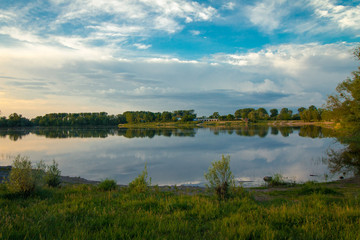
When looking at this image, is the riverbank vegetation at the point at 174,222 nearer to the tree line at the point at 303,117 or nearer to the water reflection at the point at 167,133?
the tree line at the point at 303,117

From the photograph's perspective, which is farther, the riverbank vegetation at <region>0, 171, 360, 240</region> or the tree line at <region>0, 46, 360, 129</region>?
the tree line at <region>0, 46, 360, 129</region>

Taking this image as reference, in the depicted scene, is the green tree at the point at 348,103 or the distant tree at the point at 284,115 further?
the distant tree at the point at 284,115

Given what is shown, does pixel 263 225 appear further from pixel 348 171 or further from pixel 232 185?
pixel 348 171

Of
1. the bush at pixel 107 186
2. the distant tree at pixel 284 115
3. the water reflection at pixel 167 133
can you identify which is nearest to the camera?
the bush at pixel 107 186

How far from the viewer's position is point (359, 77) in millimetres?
29234

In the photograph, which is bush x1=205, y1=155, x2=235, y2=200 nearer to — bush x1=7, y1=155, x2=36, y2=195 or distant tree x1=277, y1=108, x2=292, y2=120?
bush x1=7, y1=155, x2=36, y2=195

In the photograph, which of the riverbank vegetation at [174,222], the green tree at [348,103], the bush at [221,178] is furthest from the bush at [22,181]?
the green tree at [348,103]

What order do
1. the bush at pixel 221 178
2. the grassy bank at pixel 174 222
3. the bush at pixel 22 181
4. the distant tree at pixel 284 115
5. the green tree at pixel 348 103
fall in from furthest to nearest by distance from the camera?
the distant tree at pixel 284 115, the green tree at pixel 348 103, the bush at pixel 221 178, the bush at pixel 22 181, the grassy bank at pixel 174 222

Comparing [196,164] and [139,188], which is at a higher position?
[139,188]

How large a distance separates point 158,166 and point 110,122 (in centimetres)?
17357

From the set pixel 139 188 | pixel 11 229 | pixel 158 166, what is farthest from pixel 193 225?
pixel 158 166

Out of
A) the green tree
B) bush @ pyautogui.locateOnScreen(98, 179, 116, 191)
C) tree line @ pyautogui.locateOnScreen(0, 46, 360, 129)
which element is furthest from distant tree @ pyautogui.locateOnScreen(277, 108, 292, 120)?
bush @ pyautogui.locateOnScreen(98, 179, 116, 191)

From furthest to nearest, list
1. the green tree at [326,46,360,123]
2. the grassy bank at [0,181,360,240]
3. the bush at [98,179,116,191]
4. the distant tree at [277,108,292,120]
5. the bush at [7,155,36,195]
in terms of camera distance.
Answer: the distant tree at [277,108,292,120]
the green tree at [326,46,360,123]
the bush at [98,179,116,191]
the bush at [7,155,36,195]
the grassy bank at [0,181,360,240]

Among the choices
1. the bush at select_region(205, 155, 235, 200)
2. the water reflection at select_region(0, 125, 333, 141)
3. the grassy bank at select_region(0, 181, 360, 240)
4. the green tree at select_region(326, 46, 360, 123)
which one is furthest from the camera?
the water reflection at select_region(0, 125, 333, 141)
